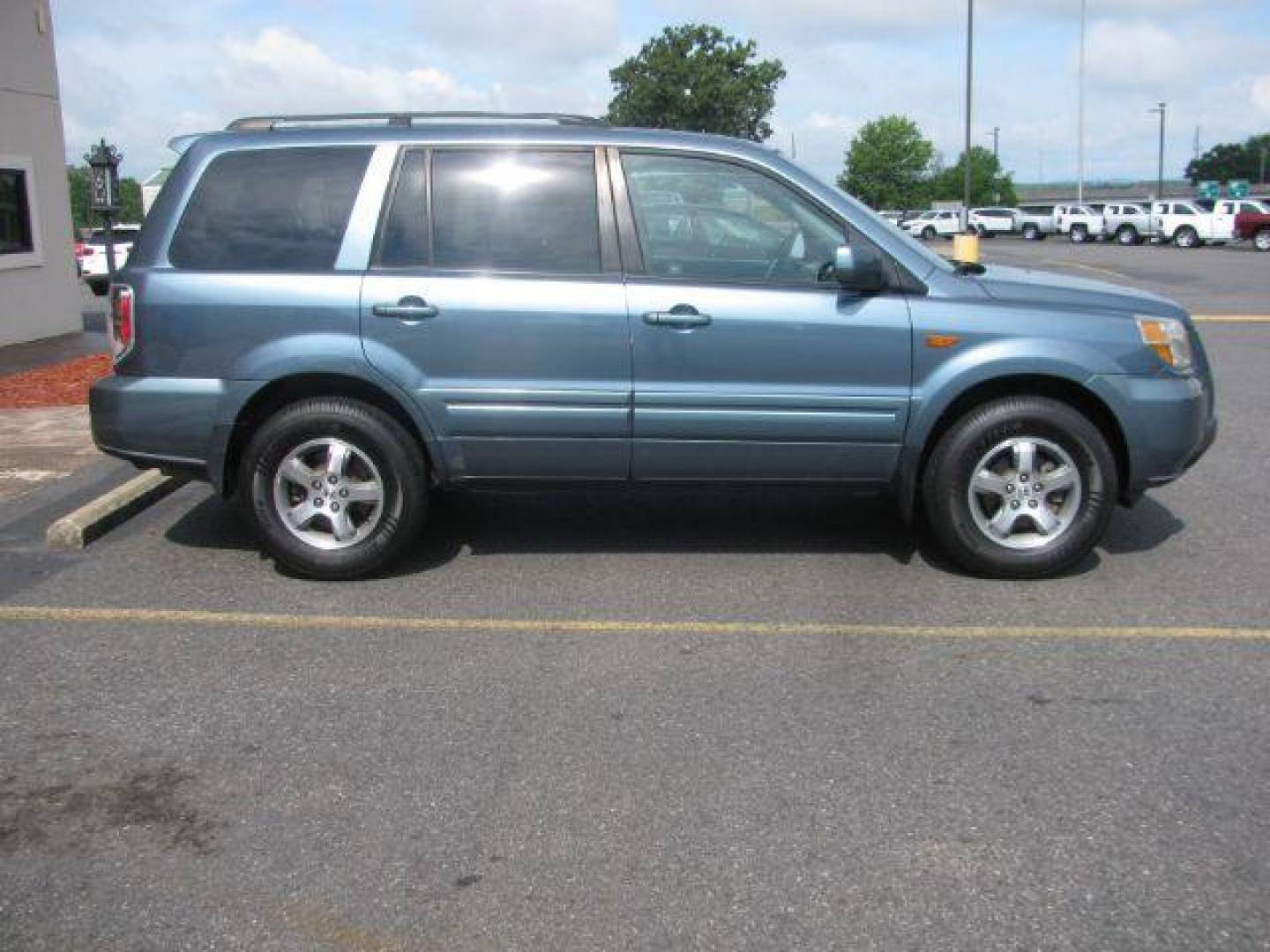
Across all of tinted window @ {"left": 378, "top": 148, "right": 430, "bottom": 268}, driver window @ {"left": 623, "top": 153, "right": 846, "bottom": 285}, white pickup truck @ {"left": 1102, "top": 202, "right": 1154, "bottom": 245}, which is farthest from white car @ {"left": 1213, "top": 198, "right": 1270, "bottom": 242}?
tinted window @ {"left": 378, "top": 148, "right": 430, "bottom": 268}

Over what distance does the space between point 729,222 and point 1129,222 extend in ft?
179

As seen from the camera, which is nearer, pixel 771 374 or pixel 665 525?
pixel 771 374

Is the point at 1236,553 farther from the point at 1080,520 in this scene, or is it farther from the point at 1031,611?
the point at 1031,611

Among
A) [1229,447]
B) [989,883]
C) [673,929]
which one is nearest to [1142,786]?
[989,883]

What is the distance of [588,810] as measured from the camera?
3.50 meters

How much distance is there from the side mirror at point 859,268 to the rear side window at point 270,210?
2097 mm

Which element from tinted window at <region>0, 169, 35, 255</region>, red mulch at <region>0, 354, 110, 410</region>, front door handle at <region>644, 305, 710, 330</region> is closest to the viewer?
front door handle at <region>644, 305, 710, 330</region>

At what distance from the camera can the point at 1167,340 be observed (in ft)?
18.0

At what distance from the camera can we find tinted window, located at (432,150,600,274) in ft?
17.8

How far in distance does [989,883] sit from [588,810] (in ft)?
3.51

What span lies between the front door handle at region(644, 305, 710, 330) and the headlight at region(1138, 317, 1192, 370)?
189 cm

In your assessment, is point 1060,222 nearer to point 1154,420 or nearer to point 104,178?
point 104,178

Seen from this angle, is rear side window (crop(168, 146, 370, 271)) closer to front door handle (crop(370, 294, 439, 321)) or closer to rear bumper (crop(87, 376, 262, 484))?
front door handle (crop(370, 294, 439, 321))

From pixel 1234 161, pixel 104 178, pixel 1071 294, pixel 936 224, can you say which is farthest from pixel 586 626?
pixel 1234 161
